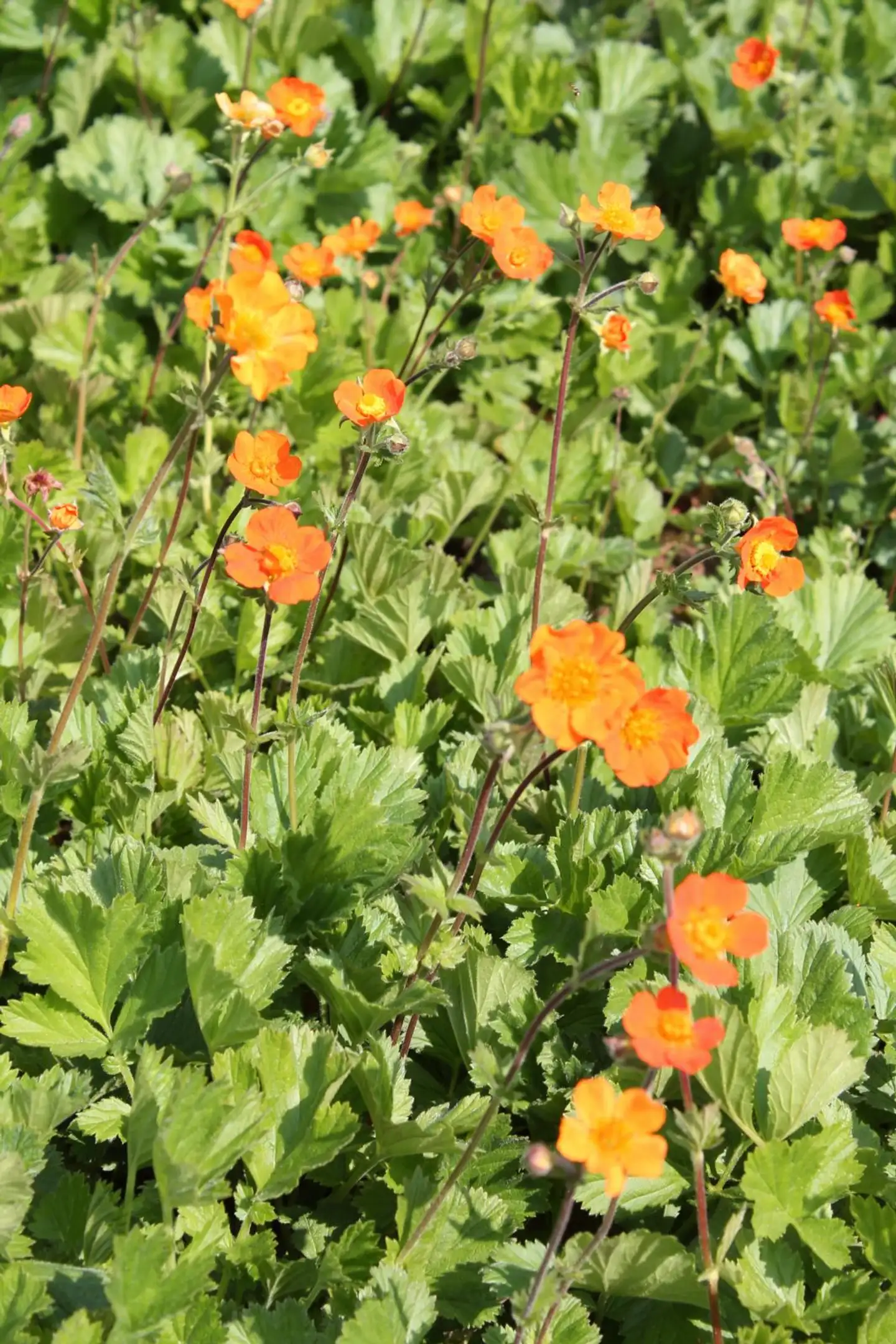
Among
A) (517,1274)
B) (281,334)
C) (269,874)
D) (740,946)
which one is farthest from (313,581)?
(517,1274)

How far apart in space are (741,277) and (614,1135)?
2427mm

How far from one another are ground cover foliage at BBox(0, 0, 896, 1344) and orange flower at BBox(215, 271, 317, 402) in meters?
0.03

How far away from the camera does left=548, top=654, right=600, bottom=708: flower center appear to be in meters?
1.68

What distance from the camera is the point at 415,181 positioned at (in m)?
4.58

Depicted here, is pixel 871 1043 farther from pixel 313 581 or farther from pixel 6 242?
pixel 6 242

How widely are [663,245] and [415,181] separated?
37.3 inches

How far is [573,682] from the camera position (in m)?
1.69

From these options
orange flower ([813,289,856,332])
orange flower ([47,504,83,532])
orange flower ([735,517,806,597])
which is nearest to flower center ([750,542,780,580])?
orange flower ([735,517,806,597])

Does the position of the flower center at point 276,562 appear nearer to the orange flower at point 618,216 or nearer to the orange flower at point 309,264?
the orange flower at point 618,216

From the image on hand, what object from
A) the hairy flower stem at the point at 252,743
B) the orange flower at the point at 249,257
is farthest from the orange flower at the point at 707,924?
the orange flower at the point at 249,257

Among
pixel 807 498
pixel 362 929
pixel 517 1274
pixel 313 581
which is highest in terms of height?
pixel 313 581

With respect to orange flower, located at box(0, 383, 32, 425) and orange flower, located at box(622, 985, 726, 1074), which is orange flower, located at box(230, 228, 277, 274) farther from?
orange flower, located at box(622, 985, 726, 1074)

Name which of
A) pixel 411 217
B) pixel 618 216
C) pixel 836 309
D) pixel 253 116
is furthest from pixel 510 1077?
pixel 411 217

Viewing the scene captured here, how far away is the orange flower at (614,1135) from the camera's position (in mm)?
1541
